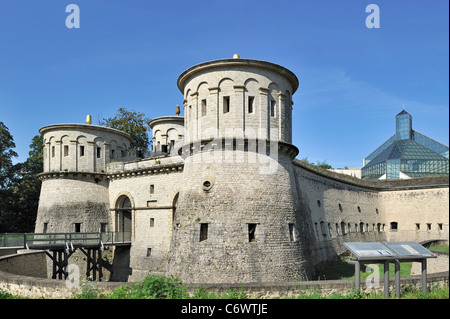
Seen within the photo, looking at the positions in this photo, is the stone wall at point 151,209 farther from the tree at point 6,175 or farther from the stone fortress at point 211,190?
the tree at point 6,175

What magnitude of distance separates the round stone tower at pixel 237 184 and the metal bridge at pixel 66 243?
7890 mm

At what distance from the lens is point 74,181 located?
24.8m

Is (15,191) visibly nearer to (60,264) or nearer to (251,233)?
(60,264)

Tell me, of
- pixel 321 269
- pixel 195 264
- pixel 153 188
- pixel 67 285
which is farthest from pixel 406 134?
pixel 67 285

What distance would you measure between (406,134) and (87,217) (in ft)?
207

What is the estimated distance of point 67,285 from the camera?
1026 centimetres

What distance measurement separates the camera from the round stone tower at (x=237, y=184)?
1491cm

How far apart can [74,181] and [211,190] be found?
13.6m

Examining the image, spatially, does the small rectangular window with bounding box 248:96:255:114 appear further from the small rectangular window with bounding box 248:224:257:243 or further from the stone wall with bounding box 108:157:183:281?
the stone wall with bounding box 108:157:183:281

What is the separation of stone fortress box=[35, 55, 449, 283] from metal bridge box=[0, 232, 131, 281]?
131 cm

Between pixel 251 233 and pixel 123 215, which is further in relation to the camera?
pixel 123 215

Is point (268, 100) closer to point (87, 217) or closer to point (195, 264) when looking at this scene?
point (195, 264)

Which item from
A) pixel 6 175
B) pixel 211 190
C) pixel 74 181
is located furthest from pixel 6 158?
pixel 211 190

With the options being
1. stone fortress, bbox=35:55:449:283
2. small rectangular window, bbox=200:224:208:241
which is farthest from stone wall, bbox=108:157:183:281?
small rectangular window, bbox=200:224:208:241
